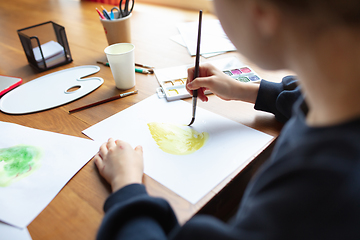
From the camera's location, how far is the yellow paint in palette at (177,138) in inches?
22.6

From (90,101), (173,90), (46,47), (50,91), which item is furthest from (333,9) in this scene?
(46,47)

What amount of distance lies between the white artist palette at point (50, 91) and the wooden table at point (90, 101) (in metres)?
0.03

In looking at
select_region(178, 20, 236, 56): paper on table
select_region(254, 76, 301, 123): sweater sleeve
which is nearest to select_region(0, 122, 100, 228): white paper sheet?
select_region(254, 76, 301, 123): sweater sleeve

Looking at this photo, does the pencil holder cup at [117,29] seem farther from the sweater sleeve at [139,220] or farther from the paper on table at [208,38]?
the sweater sleeve at [139,220]

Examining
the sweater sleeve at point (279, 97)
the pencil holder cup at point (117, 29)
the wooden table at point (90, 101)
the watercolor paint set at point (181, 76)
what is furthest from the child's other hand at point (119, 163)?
the pencil holder cup at point (117, 29)

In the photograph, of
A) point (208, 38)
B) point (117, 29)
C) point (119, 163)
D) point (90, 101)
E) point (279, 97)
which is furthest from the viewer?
point (208, 38)

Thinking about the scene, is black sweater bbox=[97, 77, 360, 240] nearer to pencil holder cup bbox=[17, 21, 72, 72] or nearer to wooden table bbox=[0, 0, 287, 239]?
wooden table bbox=[0, 0, 287, 239]

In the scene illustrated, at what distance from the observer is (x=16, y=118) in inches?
27.6

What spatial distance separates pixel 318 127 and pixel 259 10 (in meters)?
0.16

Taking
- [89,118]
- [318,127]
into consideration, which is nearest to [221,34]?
[89,118]

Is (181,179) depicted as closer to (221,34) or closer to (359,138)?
(359,138)

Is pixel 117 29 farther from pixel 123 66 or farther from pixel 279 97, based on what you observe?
pixel 279 97

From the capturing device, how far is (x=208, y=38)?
1115 millimetres

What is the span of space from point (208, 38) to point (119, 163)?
79cm
